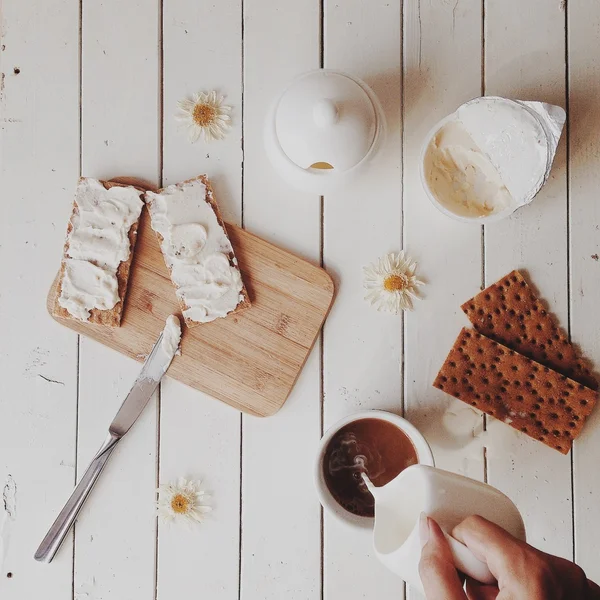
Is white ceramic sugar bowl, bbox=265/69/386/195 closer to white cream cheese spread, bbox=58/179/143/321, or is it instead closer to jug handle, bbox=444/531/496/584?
white cream cheese spread, bbox=58/179/143/321

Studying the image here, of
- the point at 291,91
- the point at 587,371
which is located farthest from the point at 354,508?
the point at 291,91

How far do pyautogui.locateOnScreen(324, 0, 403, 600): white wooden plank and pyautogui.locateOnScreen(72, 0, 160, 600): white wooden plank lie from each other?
0.82 ft

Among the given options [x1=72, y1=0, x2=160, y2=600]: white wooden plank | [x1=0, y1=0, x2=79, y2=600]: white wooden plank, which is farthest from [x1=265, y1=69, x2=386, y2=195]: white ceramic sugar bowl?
[x1=0, y1=0, x2=79, y2=600]: white wooden plank

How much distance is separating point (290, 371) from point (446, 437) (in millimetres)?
228

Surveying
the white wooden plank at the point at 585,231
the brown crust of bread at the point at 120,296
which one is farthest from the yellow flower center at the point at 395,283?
the brown crust of bread at the point at 120,296

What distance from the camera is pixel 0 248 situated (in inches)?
34.7

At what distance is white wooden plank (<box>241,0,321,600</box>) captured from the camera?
869 mm

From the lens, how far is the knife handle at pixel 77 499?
0.86m

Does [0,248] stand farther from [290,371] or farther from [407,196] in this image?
[407,196]

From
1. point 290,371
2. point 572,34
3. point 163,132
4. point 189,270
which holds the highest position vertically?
point 572,34

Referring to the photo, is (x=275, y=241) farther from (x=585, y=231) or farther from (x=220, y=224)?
(x=585, y=231)

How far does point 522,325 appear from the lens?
0.86 meters

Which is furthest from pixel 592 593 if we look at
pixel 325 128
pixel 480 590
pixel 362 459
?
pixel 325 128

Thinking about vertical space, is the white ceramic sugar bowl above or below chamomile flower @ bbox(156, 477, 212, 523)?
above
